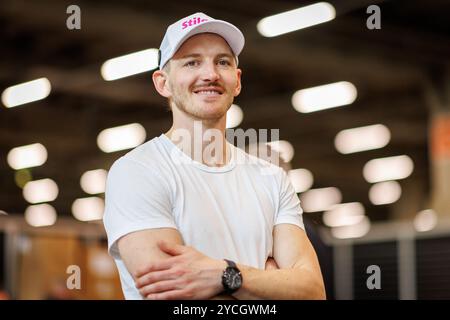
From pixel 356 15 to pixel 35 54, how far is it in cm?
412

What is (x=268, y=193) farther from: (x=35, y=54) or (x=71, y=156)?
(x=71, y=156)

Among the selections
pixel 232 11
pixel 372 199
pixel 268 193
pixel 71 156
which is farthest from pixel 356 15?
pixel 372 199

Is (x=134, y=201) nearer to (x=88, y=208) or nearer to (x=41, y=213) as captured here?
(x=88, y=208)

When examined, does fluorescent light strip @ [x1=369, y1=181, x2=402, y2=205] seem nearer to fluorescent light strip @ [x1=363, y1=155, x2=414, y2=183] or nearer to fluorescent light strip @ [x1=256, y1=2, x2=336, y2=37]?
fluorescent light strip @ [x1=363, y1=155, x2=414, y2=183]

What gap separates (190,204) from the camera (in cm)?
238

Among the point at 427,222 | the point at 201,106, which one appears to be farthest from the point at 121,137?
the point at 201,106

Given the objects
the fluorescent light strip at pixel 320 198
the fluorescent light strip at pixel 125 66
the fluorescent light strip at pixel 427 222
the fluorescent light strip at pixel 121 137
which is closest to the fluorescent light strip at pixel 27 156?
the fluorescent light strip at pixel 121 137

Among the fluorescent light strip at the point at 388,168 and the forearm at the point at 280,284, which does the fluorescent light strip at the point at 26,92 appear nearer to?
the fluorescent light strip at the point at 388,168

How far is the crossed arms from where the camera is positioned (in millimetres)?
2254

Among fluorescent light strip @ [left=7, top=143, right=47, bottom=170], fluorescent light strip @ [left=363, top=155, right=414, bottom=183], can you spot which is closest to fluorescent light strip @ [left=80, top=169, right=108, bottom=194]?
fluorescent light strip @ [left=7, top=143, right=47, bottom=170]

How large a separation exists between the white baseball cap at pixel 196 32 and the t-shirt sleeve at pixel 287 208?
40 centimetres

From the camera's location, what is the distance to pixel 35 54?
455 inches

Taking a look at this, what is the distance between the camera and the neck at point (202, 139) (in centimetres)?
251
